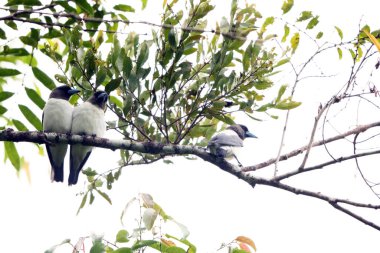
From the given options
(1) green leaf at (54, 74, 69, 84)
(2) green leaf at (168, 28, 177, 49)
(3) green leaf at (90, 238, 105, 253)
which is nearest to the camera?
(3) green leaf at (90, 238, 105, 253)

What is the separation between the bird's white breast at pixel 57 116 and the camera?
511 cm

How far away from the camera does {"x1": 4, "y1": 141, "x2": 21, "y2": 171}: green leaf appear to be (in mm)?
3910

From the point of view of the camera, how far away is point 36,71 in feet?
12.6

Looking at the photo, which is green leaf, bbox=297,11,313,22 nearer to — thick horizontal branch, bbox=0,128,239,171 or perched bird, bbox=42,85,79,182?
thick horizontal branch, bbox=0,128,239,171

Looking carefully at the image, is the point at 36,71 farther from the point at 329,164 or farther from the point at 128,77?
the point at 329,164

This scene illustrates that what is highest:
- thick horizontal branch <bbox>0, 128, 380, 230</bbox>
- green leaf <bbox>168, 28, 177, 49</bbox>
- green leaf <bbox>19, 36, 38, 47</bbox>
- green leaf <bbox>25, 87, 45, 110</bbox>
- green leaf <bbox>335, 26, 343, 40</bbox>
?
green leaf <bbox>335, 26, 343, 40</bbox>

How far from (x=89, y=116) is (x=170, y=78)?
5.16ft

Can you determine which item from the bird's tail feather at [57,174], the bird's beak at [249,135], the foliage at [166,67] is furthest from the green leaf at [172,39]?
the bird's beak at [249,135]

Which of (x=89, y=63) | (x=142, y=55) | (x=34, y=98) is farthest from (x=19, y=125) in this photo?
(x=142, y=55)

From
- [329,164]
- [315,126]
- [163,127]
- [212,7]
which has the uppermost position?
[212,7]

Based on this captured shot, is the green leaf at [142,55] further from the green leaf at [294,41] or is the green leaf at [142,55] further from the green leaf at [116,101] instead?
the green leaf at [294,41]

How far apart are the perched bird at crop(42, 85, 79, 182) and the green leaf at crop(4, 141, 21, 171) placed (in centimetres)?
106

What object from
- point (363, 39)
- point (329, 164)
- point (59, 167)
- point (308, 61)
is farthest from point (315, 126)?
point (59, 167)

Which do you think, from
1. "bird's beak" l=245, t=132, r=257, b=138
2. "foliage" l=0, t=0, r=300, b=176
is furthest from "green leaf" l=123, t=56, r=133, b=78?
"bird's beak" l=245, t=132, r=257, b=138
